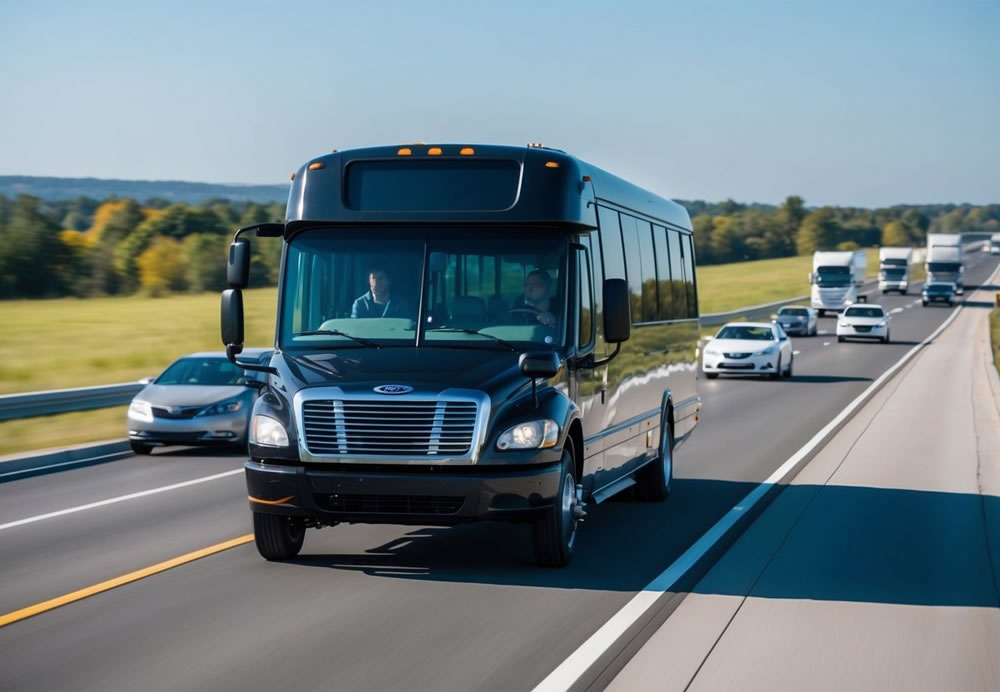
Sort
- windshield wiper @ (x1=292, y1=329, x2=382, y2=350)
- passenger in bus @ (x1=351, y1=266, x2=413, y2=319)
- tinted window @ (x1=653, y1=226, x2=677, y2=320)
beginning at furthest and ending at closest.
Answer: tinted window @ (x1=653, y1=226, x2=677, y2=320) → passenger in bus @ (x1=351, y1=266, x2=413, y2=319) → windshield wiper @ (x1=292, y1=329, x2=382, y2=350)

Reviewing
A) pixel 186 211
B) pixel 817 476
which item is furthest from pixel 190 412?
pixel 186 211

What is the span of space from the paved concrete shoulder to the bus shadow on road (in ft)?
0.08

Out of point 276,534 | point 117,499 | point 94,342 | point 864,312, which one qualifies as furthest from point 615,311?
point 864,312

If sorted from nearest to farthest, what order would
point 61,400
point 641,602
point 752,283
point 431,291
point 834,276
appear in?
1. point 641,602
2. point 431,291
3. point 61,400
4. point 834,276
5. point 752,283

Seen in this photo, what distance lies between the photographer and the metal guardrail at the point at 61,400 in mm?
17938

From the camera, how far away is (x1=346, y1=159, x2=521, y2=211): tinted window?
9180mm

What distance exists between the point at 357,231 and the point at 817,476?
23.6ft

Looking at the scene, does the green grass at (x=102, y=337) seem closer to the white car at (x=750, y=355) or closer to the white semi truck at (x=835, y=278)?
the white car at (x=750, y=355)

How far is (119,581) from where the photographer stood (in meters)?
8.48

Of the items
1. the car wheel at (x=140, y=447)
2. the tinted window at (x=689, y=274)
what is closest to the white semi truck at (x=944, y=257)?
the tinted window at (x=689, y=274)

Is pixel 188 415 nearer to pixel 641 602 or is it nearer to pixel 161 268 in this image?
pixel 641 602

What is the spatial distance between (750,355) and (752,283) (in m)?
89.5

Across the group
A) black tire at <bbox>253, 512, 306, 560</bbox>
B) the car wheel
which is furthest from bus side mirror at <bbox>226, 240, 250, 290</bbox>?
the car wheel

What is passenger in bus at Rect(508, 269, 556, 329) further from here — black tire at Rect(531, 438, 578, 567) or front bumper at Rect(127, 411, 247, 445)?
front bumper at Rect(127, 411, 247, 445)
